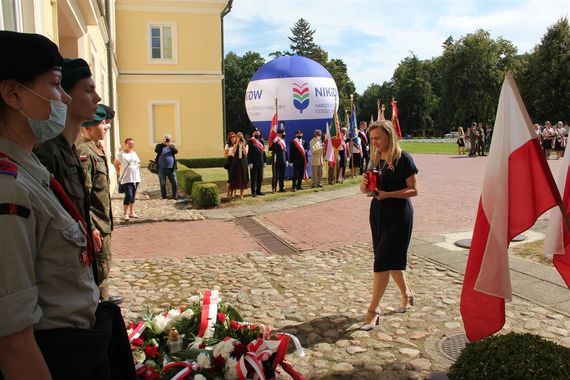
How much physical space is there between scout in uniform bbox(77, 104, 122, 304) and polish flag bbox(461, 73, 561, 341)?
3223 mm

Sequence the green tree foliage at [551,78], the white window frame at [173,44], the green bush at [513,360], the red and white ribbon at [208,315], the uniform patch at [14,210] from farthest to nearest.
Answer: the green tree foliage at [551,78], the white window frame at [173,44], the red and white ribbon at [208,315], the green bush at [513,360], the uniform patch at [14,210]

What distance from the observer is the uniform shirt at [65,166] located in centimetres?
308

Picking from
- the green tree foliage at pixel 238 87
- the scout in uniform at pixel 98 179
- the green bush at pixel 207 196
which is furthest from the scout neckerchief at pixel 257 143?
the green tree foliage at pixel 238 87

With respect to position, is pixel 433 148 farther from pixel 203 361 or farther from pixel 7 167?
pixel 7 167

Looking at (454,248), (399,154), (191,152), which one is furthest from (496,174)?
(191,152)

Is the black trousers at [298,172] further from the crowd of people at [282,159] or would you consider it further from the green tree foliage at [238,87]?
the green tree foliage at [238,87]

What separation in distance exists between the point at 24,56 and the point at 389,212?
12.7 ft

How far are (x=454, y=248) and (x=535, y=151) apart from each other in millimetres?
5086

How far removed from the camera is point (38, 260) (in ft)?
5.57

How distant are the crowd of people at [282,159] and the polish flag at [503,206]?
11.7 metres

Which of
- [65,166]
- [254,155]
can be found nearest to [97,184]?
[65,166]

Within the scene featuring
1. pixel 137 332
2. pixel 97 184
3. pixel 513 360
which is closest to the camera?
pixel 513 360

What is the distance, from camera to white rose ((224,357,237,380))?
3.28m

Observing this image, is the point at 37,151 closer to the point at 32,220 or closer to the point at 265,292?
the point at 32,220
